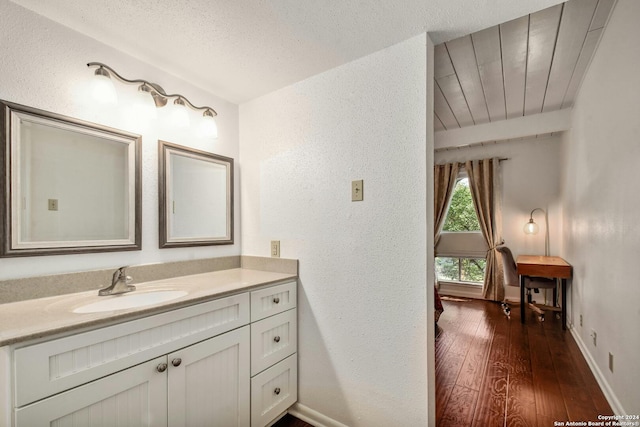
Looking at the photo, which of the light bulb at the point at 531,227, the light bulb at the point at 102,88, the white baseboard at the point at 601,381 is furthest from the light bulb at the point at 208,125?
the light bulb at the point at 531,227

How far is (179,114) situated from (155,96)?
148mm

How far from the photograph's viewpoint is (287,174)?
74.2 inches

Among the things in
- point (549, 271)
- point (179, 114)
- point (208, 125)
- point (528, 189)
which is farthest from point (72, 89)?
point (528, 189)

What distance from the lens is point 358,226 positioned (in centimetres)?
160

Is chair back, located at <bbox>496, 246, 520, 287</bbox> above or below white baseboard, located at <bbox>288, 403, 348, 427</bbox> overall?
above

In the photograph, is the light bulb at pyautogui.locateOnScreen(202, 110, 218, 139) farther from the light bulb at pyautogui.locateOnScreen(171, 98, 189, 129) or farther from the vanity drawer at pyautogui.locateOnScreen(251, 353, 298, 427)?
the vanity drawer at pyautogui.locateOnScreen(251, 353, 298, 427)

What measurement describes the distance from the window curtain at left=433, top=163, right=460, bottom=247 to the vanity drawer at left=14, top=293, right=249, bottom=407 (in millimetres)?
4075

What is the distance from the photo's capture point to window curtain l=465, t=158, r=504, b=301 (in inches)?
165

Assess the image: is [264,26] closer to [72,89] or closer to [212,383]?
[72,89]

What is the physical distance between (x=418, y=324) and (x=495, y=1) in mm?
1478

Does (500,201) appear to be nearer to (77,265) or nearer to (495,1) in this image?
(495,1)

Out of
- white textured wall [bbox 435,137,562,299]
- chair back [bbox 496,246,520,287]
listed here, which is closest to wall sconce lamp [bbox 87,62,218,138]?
chair back [bbox 496,246,520,287]

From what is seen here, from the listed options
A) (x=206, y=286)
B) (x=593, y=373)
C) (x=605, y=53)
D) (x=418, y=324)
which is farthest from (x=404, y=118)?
(x=593, y=373)

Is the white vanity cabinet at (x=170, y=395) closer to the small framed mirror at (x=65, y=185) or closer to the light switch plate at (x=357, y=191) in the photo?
the small framed mirror at (x=65, y=185)
